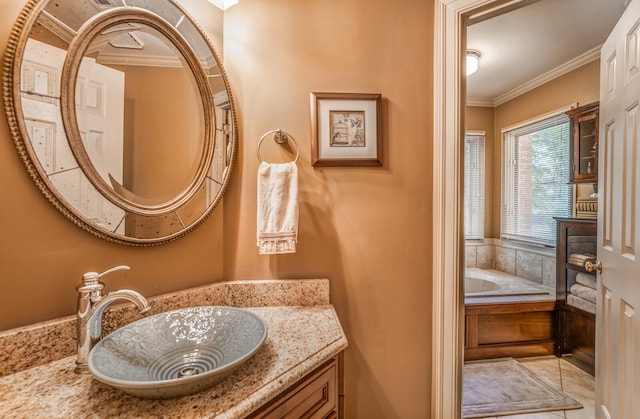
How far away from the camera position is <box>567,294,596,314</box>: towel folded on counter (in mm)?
1984

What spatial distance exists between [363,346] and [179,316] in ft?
2.58

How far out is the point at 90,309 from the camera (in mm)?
704

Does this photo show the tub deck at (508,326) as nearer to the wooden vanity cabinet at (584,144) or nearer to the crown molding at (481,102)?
the wooden vanity cabinet at (584,144)

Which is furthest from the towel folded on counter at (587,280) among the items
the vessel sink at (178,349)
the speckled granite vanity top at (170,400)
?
the vessel sink at (178,349)

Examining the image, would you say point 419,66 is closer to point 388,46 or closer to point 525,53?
point 388,46

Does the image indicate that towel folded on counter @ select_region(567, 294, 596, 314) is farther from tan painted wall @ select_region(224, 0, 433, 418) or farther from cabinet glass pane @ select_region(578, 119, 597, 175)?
tan painted wall @ select_region(224, 0, 433, 418)

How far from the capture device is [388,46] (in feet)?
3.93

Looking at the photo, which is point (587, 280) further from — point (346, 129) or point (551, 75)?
point (346, 129)

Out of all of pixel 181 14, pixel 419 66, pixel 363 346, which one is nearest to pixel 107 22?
pixel 181 14

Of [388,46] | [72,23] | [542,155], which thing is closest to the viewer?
[72,23]

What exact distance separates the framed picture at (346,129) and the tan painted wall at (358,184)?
40 millimetres

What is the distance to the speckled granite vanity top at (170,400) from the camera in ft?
1.81

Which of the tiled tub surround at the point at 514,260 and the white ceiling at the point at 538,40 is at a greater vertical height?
the white ceiling at the point at 538,40

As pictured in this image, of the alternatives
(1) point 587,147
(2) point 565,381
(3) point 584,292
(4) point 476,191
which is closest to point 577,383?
(2) point 565,381
